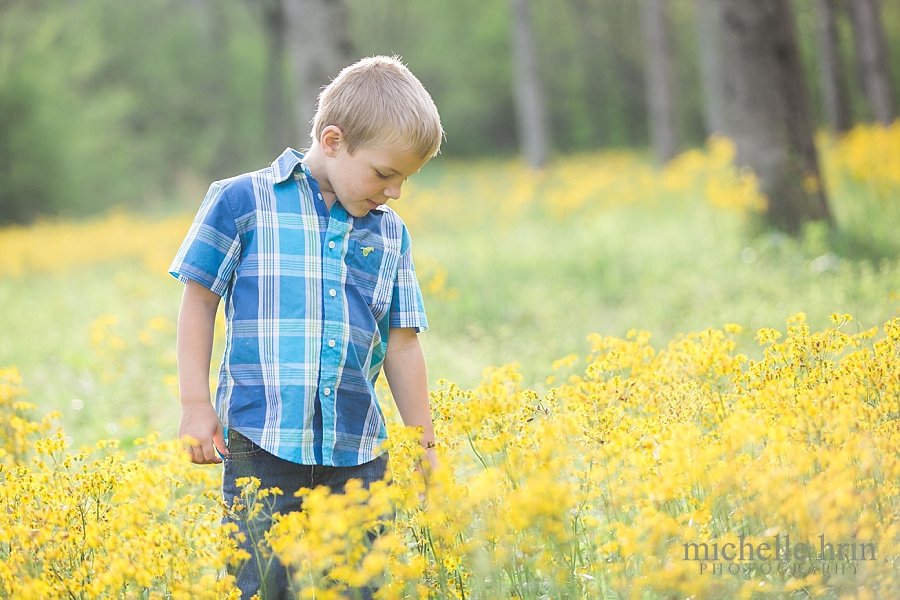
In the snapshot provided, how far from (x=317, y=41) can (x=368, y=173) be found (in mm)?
5609

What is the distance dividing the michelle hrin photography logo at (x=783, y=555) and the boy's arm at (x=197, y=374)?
1202 millimetres

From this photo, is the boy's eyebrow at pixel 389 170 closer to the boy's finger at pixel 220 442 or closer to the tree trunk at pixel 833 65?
the boy's finger at pixel 220 442

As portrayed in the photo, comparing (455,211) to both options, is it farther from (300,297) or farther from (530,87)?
(300,297)

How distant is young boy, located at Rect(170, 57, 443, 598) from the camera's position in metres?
2.06

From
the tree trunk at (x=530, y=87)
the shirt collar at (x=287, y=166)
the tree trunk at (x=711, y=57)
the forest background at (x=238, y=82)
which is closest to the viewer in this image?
the shirt collar at (x=287, y=166)

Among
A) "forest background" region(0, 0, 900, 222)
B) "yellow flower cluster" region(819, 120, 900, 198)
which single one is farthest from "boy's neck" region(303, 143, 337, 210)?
"forest background" region(0, 0, 900, 222)

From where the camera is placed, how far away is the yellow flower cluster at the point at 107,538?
1.68 metres

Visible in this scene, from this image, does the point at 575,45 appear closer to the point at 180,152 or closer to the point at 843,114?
the point at 180,152

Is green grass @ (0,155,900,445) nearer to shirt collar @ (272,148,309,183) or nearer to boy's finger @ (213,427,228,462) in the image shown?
boy's finger @ (213,427,228,462)

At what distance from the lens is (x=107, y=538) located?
6.27 ft

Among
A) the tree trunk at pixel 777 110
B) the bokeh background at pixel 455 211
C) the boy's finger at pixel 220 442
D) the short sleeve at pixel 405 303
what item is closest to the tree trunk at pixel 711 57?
the bokeh background at pixel 455 211

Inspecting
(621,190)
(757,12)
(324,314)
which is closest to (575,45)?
(621,190)

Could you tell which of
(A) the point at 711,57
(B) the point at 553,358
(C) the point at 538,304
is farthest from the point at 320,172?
(A) the point at 711,57

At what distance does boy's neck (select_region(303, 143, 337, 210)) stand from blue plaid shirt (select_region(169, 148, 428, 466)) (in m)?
0.02
